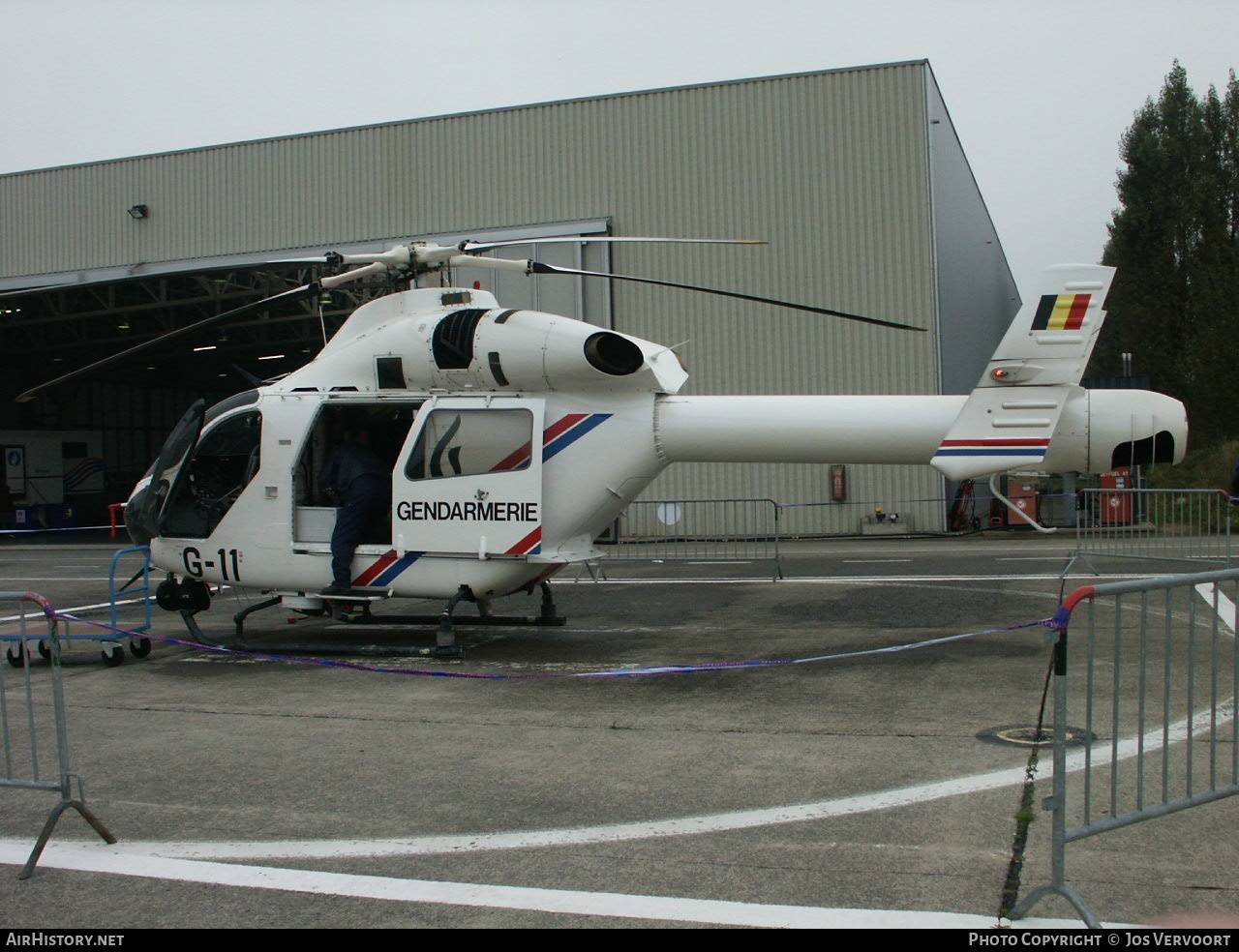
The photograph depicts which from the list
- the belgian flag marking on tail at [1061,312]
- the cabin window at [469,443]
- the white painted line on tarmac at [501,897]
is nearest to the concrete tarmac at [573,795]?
the white painted line on tarmac at [501,897]

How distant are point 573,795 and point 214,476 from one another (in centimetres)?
652

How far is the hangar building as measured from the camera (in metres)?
24.1

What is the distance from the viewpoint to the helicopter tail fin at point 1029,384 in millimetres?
8125

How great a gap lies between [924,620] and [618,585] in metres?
5.24

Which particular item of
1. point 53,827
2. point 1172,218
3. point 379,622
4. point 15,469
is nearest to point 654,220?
point 379,622

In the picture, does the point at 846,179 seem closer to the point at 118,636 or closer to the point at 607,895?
the point at 118,636

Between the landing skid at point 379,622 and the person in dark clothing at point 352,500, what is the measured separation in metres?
0.34

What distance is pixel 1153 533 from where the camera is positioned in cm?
1398

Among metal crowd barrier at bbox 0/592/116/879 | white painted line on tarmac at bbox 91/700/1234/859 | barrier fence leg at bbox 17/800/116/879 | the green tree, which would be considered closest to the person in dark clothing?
metal crowd barrier at bbox 0/592/116/879

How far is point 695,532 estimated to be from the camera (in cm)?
2297

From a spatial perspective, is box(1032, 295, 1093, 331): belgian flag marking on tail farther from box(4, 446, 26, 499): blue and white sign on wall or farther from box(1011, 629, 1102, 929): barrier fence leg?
box(4, 446, 26, 499): blue and white sign on wall

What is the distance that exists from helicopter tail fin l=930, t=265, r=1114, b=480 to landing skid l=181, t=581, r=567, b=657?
4.15 meters

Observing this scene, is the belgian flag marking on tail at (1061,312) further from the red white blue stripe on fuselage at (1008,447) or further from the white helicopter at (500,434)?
the red white blue stripe on fuselage at (1008,447)

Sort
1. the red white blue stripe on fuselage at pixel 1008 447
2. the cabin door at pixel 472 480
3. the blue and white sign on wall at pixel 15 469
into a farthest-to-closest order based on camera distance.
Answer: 1. the blue and white sign on wall at pixel 15 469
2. the cabin door at pixel 472 480
3. the red white blue stripe on fuselage at pixel 1008 447
